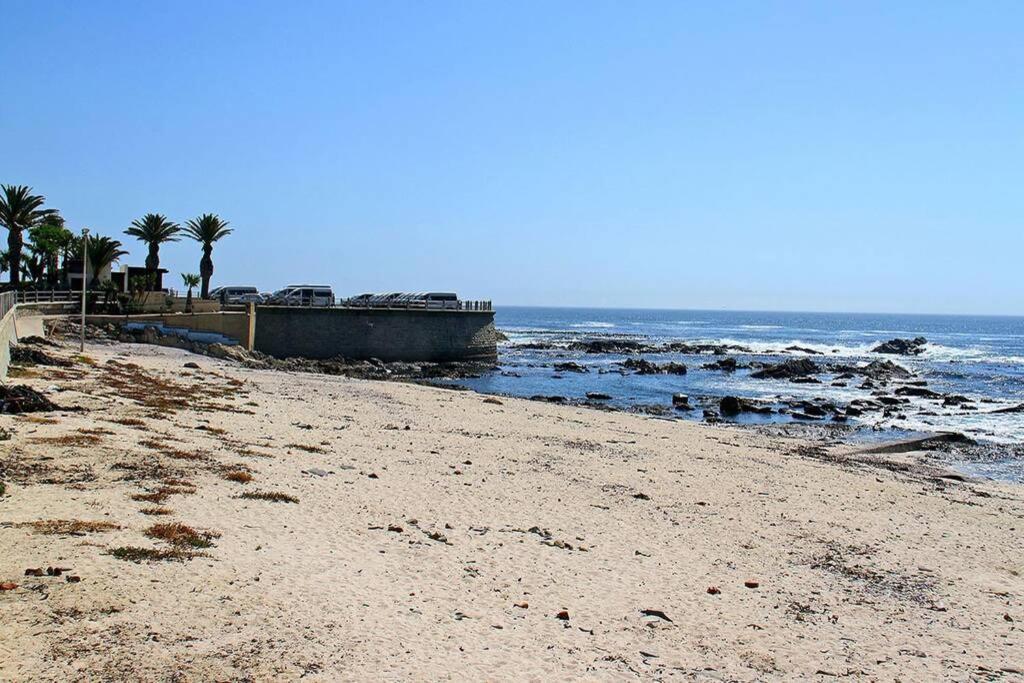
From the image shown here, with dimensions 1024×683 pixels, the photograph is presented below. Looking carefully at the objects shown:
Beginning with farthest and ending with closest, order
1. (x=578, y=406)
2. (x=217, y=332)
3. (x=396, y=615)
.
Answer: (x=217, y=332) < (x=578, y=406) < (x=396, y=615)

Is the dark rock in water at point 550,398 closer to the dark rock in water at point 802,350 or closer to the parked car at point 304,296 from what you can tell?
the parked car at point 304,296

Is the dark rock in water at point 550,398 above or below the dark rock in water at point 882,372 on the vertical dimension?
below

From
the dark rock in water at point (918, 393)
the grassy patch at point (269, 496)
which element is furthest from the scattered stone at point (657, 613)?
the dark rock in water at point (918, 393)

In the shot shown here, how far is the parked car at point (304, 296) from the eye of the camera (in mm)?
62594

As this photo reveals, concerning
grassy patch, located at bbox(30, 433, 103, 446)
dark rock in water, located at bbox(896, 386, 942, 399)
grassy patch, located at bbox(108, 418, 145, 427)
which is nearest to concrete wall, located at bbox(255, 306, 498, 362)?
dark rock in water, located at bbox(896, 386, 942, 399)

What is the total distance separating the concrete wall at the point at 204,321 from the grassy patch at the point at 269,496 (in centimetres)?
3695

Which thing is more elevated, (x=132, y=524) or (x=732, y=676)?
(x=132, y=524)

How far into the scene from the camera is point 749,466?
21.9m

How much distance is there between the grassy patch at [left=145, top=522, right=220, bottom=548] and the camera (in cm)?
1060

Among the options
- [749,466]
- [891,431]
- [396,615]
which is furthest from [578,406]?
[396,615]

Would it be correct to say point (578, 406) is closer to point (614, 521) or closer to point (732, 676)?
point (614, 521)

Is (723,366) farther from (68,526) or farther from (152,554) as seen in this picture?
(152,554)

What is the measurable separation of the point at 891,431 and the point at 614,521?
2480 cm

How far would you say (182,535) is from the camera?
35.5 ft
